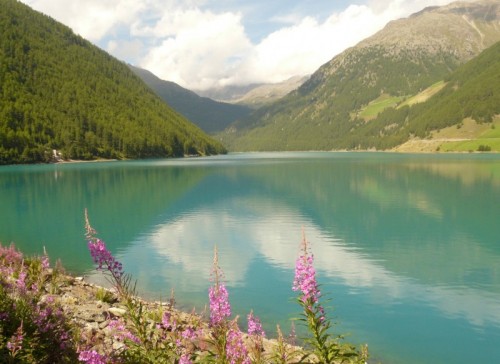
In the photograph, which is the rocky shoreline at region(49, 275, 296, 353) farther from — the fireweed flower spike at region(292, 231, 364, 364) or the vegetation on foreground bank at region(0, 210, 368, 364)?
the fireweed flower spike at region(292, 231, 364, 364)

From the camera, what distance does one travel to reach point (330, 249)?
32.4 metres

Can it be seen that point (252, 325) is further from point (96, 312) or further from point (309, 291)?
point (96, 312)

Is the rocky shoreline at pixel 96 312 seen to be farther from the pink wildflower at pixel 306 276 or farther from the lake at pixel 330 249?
the pink wildflower at pixel 306 276

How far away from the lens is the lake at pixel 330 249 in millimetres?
18156

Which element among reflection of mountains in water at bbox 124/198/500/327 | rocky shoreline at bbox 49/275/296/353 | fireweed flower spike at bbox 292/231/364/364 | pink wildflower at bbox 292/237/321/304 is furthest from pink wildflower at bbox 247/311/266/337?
reflection of mountains in water at bbox 124/198/500/327

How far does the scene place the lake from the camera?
18156mm

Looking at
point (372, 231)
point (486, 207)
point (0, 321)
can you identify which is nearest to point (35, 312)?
point (0, 321)

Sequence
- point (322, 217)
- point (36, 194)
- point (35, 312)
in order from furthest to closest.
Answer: point (36, 194), point (322, 217), point (35, 312)

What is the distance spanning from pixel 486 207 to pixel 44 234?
53.7 meters

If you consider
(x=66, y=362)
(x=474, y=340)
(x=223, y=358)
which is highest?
Result: (x=223, y=358)

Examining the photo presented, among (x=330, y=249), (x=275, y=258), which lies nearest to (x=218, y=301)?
(x=275, y=258)

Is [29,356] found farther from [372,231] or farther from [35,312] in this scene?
[372,231]

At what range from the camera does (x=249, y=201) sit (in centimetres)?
6038

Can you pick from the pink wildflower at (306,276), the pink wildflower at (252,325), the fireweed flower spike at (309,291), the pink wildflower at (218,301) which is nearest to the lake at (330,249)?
the pink wildflower at (252,325)
